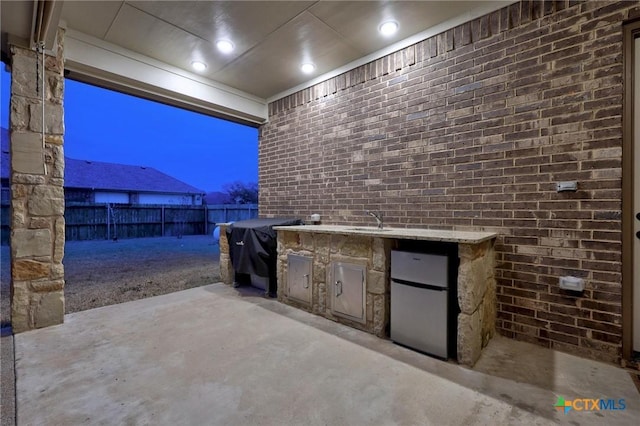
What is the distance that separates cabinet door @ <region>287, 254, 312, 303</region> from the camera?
3119mm

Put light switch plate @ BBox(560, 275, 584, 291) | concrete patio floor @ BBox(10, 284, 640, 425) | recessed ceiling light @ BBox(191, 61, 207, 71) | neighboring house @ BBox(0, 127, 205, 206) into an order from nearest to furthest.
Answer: concrete patio floor @ BBox(10, 284, 640, 425)
light switch plate @ BBox(560, 275, 584, 291)
recessed ceiling light @ BBox(191, 61, 207, 71)
neighboring house @ BBox(0, 127, 205, 206)

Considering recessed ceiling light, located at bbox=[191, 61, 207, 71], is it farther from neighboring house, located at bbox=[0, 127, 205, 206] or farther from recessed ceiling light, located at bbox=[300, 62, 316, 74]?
neighboring house, located at bbox=[0, 127, 205, 206]

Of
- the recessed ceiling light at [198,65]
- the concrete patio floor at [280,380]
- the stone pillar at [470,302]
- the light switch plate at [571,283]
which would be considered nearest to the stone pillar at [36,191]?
the concrete patio floor at [280,380]

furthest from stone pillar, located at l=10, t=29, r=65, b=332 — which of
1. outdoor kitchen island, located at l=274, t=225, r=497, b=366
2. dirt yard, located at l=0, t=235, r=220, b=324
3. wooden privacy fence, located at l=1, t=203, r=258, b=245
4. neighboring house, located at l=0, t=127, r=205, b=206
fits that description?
neighboring house, located at l=0, t=127, r=205, b=206

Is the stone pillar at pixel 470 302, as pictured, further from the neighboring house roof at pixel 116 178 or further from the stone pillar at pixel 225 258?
the neighboring house roof at pixel 116 178

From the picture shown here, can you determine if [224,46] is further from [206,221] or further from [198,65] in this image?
[206,221]

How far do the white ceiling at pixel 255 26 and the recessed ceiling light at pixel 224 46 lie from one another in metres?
0.06

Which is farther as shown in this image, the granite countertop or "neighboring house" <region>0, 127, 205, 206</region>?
"neighboring house" <region>0, 127, 205, 206</region>

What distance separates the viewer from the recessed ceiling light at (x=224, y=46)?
3078 millimetres

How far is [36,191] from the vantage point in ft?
8.49

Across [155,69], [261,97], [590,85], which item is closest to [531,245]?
[590,85]

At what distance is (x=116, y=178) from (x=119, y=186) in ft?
7.32

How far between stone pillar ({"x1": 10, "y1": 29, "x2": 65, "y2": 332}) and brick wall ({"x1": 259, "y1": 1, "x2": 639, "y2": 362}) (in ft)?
10.5

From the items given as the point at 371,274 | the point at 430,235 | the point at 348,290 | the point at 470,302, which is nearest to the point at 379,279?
the point at 371,274
